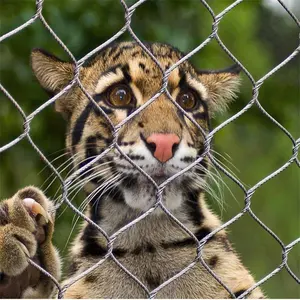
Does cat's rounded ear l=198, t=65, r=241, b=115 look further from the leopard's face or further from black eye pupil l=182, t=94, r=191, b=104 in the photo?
black eye pupil l=182, t=94, r=191, b=104

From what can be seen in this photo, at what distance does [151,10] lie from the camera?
4.29 meters

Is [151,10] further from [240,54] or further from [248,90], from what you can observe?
[240,54]

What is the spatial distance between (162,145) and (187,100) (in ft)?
1.48

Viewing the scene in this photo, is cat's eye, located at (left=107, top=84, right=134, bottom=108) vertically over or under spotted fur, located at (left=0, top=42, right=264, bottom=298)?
over

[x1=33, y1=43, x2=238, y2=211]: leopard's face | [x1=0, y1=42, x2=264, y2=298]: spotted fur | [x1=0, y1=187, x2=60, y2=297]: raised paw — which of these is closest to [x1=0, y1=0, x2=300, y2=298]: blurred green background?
[x1=0, y1=42, x2=264, y2=298]: spotted fur

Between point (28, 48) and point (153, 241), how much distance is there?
65.2 inches

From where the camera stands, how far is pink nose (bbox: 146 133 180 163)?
2520mm

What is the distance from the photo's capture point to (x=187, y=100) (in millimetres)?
2939

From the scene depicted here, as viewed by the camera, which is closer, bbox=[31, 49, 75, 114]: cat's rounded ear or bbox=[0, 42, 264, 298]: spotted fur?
bbox=[0, 42, 264, 298]: spotted fur

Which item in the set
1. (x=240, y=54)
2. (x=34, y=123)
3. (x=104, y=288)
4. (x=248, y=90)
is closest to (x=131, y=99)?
(x=104, y=288)

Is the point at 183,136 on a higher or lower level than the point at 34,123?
lower

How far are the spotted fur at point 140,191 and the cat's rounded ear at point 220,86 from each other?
0.15m

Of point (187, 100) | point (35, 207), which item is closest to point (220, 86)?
A: point (187, 100)

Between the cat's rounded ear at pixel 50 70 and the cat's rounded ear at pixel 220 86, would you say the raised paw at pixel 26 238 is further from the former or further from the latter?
the cat's rounded ear at pixel 220 86
